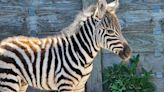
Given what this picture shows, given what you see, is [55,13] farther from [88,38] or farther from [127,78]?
[88,38]

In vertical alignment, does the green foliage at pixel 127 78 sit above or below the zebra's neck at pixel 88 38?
below

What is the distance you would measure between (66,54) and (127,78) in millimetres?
1859

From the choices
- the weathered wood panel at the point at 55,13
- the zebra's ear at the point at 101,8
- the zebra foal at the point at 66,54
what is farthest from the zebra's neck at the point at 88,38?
the weathered wood panel at the point at 55,13

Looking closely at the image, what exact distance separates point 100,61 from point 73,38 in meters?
1.85

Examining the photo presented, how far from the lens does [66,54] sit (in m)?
6.47

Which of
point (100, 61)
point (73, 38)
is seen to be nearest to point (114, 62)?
point (100, 61)

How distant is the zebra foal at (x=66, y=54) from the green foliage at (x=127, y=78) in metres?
1.65

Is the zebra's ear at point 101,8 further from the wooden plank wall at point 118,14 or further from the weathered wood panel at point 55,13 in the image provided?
the weathered wood panel at point 55,13

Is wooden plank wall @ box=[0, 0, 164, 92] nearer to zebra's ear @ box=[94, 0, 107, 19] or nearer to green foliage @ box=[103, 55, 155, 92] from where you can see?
green foliage @ box=[103, 55, 155, 92]

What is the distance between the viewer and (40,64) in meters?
6.48

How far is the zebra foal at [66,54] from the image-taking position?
21.0 ft

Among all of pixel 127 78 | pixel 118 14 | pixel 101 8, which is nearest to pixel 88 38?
pixel 101 8

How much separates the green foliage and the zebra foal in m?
1.65

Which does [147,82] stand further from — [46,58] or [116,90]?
[46,58]
